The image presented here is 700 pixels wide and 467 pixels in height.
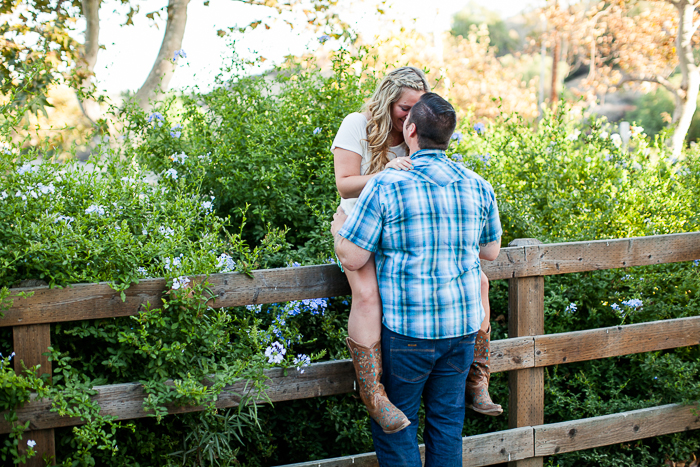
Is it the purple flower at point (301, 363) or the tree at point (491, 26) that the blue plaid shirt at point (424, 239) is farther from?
the tree at point (491, 26)

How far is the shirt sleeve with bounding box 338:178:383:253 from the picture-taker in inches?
83.1

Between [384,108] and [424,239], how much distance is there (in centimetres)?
72

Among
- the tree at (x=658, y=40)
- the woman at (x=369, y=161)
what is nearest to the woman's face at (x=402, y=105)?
the woman at (x=369, y=161)

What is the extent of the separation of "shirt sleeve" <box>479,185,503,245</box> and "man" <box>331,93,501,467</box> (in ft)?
0.04

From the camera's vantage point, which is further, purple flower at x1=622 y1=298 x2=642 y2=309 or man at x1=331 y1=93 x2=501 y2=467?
purple flower at x1=622 y1=298 x2=642 y2=309

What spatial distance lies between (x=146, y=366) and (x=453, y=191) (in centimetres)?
151

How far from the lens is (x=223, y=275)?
95.9 inches

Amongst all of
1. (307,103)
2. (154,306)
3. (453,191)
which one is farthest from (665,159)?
(154,306)

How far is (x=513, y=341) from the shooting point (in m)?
2.94

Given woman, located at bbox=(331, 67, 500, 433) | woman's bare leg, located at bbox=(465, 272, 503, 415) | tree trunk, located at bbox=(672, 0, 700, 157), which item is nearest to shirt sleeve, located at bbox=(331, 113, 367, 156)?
woman, located at bbox=(331, 67, 500, 433)

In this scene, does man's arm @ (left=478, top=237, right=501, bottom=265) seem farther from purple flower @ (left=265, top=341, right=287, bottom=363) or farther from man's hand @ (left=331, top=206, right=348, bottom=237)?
purple flower @ (left=265, top=341, right=287, bottom=363)

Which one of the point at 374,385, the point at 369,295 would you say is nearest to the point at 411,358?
the point at 374,385

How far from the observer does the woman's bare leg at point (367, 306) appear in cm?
227

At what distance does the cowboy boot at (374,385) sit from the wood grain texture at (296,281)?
0.40m
